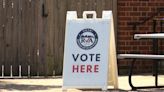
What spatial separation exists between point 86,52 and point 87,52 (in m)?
0.02

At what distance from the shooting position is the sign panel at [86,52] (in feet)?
25.0

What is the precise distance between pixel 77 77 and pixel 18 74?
3.63m

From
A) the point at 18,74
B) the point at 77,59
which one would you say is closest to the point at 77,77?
the point at 77,59

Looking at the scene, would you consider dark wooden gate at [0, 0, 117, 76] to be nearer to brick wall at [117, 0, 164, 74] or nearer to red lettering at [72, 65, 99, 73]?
brick wall at [117, 0, 164, 74]

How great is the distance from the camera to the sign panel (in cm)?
761

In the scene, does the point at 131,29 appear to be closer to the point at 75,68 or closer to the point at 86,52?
the point at 86,52

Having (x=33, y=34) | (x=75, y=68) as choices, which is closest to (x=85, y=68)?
(x=75, y=68)

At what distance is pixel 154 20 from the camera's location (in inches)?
440

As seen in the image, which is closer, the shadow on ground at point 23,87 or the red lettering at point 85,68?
the red lettering at point 85,68

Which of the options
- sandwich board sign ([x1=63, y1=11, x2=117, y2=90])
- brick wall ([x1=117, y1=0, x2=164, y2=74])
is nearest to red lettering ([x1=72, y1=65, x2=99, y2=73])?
sandwich board sign ([x1=63, y1=11, x2=117, y2=90])

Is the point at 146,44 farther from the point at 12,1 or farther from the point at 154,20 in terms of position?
the point at 12,1

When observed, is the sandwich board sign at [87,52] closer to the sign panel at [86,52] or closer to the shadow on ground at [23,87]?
the sign panel at [86,52]

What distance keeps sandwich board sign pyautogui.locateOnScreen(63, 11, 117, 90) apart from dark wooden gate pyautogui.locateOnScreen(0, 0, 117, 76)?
3.32 metres

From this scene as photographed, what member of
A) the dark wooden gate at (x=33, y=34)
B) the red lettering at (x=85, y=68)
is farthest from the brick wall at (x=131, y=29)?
the red lettering at (x=85, y=68)
